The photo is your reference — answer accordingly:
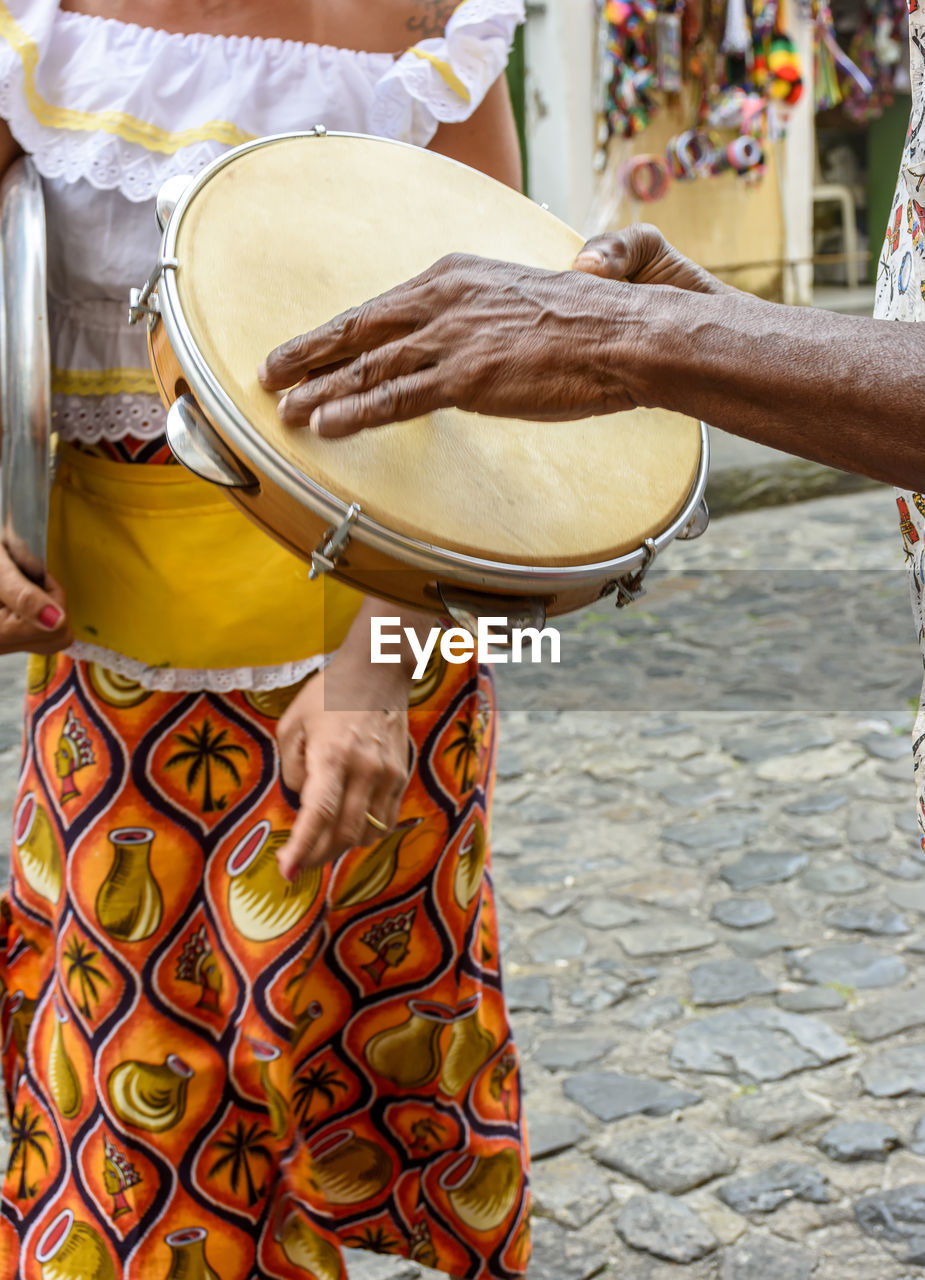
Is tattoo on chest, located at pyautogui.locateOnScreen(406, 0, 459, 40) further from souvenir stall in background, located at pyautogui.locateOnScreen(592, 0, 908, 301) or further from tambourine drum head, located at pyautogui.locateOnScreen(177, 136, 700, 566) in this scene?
souvenir stall in background, located at pyautogui.locateOnScreen(592, 0, 908, 301)

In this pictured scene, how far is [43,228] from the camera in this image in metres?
1.40

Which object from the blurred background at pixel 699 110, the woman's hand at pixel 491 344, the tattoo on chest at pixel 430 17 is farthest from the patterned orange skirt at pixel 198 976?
the blurred background at pixel 699 110

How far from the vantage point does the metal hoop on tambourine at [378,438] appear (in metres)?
1.15

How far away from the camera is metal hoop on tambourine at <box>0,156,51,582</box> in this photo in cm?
139

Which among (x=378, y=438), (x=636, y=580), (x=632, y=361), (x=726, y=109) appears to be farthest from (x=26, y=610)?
(x=726, y=109)

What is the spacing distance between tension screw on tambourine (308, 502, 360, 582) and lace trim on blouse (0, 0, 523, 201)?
517 millimetres

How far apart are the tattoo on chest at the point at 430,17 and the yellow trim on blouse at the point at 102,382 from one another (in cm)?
47

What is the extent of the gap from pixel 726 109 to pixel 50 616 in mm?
7149

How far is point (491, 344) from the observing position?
1.03 metres

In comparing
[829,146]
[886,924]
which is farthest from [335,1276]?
[829,146]

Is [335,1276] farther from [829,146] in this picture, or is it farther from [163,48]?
[829,146]

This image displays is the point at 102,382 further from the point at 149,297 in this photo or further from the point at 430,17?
the point at 430,17

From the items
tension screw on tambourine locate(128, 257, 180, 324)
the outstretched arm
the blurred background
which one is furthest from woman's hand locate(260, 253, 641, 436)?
the blurred background

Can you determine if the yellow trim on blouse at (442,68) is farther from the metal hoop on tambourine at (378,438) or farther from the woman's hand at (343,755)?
the woman's hand at (343,755)
